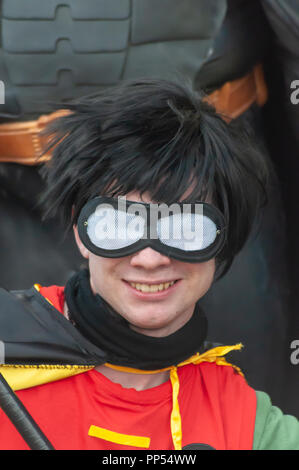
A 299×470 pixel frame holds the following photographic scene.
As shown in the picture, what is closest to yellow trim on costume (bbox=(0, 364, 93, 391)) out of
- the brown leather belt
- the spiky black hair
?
the spiky black hair

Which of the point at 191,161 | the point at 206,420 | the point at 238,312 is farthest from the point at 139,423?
the point at 238,312

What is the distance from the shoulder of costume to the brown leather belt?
44cm

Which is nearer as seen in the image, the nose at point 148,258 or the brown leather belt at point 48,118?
the nose at point 148,258

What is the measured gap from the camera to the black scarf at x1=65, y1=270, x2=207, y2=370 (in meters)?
1.07

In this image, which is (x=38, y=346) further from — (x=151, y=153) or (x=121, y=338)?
(x=151, y=153)

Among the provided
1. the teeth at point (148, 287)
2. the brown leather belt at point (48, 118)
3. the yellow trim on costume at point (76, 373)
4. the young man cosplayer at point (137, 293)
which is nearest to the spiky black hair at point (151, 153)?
the young man cosplayer at point (137, 293)

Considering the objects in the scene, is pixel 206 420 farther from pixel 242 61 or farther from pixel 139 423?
pixel 242 61

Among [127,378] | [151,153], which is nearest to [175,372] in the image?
[127,378]

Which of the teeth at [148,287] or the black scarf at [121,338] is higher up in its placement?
the teeth at [148,287]

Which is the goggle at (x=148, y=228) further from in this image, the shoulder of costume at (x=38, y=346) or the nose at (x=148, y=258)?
the shoulder of costume at (x=38, y=346)

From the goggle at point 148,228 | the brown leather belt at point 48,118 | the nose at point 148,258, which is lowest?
the nose at point 148,258

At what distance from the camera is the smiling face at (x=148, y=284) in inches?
40.9

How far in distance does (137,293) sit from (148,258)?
2.3 inches
